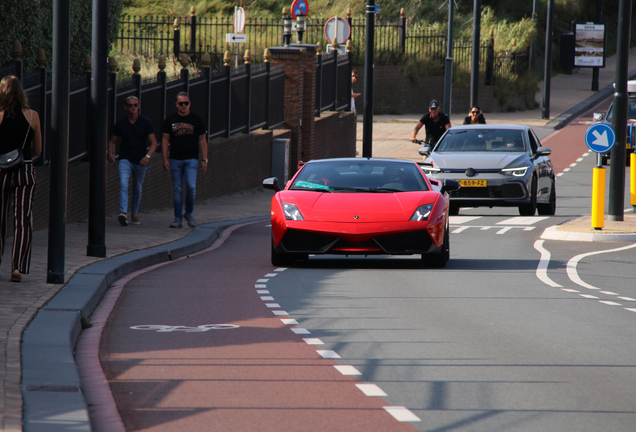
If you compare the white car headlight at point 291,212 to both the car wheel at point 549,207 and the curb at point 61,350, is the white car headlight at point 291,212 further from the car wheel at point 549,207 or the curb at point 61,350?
the car wheel at point 549,207

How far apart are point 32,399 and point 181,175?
36.0ft

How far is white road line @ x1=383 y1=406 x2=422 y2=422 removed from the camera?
6012 mm

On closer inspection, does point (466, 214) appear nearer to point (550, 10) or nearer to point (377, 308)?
point (377, 308)

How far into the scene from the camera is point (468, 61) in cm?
4831

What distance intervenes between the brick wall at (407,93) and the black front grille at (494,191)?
87.8ft

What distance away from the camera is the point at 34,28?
18.8 metres

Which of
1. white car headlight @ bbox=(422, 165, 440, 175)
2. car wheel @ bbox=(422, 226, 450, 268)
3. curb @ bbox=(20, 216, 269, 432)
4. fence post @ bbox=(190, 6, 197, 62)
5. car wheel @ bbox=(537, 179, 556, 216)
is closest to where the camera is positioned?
curb @ bbox=(20, 216, 269, 432)

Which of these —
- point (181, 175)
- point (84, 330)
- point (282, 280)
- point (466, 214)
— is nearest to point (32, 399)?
point (84, 330)

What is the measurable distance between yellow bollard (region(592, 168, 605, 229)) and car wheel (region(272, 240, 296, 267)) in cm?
608

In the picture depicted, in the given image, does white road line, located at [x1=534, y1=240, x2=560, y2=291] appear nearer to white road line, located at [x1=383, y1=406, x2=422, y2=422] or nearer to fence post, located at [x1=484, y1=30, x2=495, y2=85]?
white road line, located at [x1=383, y1=406, x2=422, y2=422]

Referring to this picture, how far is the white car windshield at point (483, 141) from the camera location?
67.5 feet

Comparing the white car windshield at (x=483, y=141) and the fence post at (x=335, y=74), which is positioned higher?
the fence post at (x=335, y=74)

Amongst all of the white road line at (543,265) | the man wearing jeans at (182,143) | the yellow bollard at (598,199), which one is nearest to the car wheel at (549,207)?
the yellow bollard at (598,199)

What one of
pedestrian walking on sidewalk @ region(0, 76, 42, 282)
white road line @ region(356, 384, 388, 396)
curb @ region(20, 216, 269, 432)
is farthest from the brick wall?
white road line @ region(356, 384, 388, 396)
